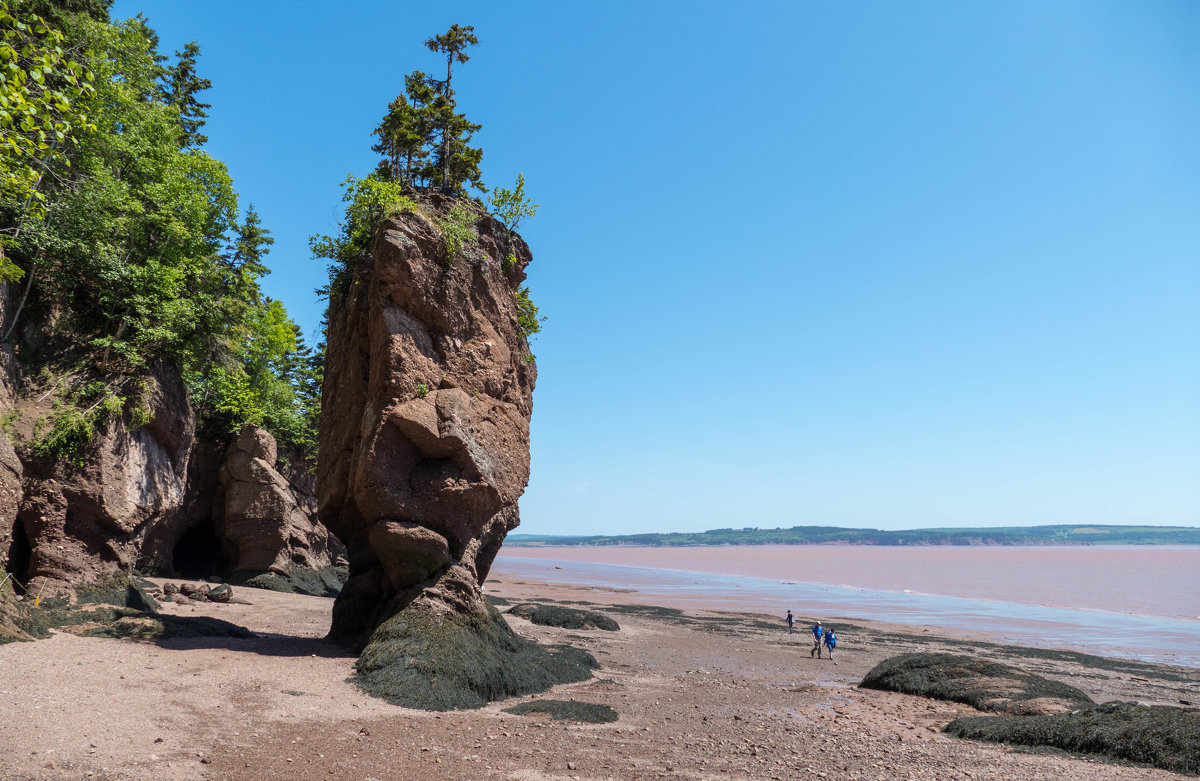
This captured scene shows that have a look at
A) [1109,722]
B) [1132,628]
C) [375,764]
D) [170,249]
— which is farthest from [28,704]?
[1132,628]

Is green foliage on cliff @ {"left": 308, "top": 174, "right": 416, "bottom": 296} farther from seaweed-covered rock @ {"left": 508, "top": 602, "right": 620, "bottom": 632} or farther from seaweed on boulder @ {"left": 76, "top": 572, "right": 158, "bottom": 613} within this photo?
seaweed-covered rock @ {"left": 508, "top": 602, "right": 620, "bottom": 632}

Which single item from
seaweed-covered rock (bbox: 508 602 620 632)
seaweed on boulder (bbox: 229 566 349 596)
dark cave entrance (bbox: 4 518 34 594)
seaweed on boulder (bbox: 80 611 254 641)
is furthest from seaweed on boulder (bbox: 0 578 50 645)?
seaweed-covered rock (bbox: 508 602 620 632)

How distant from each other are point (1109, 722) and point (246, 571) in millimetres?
31607

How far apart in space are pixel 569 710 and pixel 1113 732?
34.7ft

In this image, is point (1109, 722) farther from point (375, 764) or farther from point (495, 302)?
point (495, 302)

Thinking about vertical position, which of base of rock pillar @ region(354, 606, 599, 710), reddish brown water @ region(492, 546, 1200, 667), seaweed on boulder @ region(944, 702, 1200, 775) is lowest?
reddish brown water @ region(492, 546, 1200, 667)

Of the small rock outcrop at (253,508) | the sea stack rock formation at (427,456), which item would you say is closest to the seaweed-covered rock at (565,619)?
the sea stack rock formation at (427,456)

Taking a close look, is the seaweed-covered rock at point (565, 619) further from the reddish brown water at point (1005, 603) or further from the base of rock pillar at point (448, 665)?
the reddish brown water at point (1005, 603)

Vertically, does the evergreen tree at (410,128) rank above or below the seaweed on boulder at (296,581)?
above

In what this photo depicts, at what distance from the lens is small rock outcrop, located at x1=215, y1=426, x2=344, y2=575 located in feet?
94.8

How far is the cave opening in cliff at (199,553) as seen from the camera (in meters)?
30.7

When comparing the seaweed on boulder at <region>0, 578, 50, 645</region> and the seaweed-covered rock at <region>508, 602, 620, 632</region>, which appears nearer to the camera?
the seaweed on boulder at <region>0, 578, 50, 645</region>

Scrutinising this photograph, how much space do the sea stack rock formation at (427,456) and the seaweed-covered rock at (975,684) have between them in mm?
8952

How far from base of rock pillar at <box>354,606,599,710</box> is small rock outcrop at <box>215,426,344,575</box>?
1832 cm
